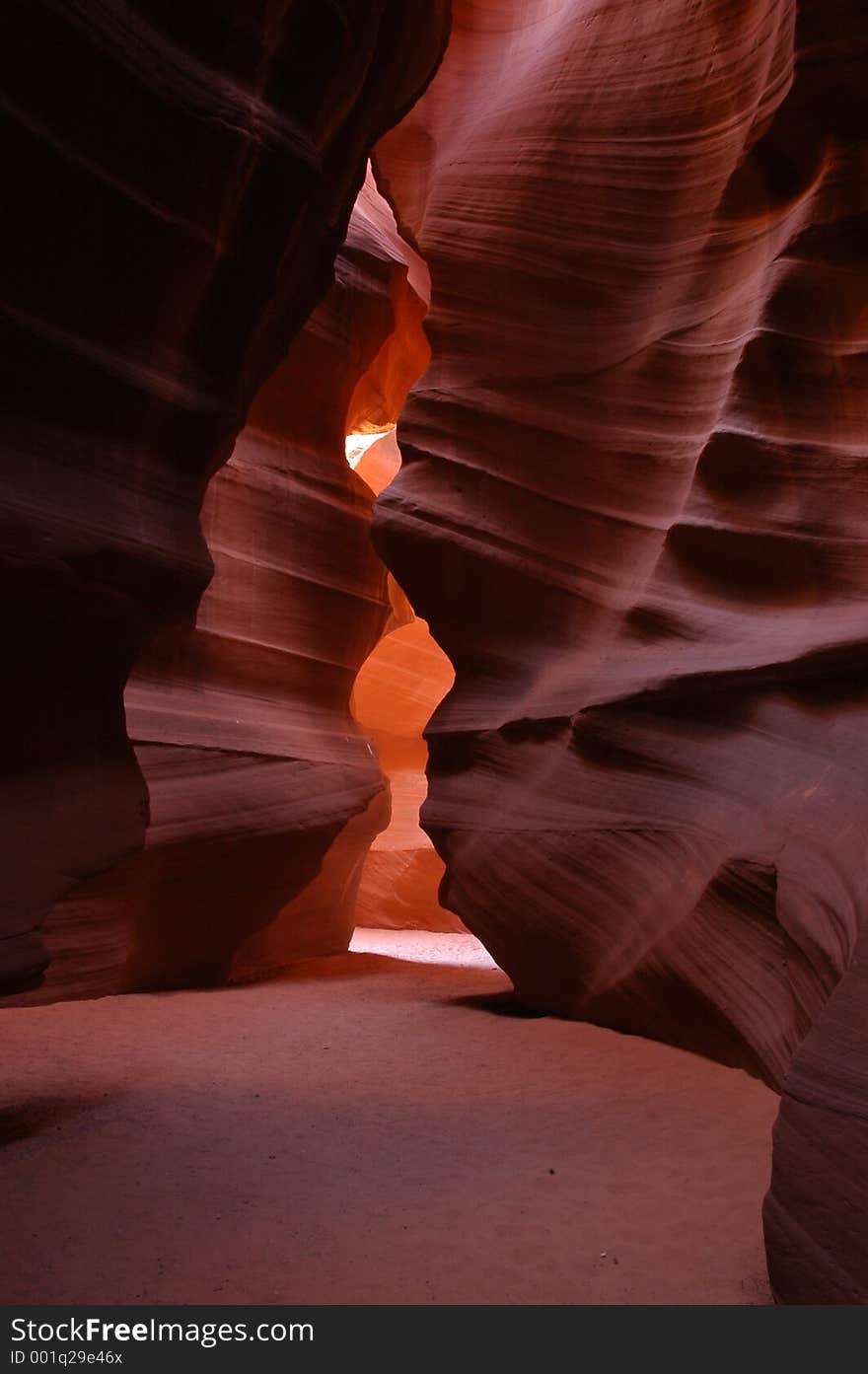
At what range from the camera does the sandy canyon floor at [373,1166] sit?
2.46 m

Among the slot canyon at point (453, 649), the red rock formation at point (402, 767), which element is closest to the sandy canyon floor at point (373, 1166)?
the slot canyon at point (453, 649)

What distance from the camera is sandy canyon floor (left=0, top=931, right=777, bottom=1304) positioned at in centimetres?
246

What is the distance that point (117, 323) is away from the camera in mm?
3955

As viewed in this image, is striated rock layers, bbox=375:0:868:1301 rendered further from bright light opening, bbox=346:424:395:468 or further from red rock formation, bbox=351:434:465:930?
bright light opening, bbox=346:424:395:468

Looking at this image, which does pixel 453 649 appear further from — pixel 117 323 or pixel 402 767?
pixel 402 767

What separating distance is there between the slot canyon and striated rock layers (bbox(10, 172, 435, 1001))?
0.14 ft

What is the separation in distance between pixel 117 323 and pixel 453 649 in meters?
3.67

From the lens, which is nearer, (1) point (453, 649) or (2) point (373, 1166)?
(2) point (373, 1166)

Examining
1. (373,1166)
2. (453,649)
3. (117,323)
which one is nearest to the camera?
(373,1166)

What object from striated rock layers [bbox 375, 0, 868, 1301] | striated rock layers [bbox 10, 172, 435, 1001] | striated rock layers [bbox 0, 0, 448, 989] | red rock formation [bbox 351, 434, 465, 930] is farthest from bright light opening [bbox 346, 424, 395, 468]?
striated rock layers [bbox 0, 0, 448, 989]

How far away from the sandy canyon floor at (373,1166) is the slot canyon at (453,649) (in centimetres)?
2

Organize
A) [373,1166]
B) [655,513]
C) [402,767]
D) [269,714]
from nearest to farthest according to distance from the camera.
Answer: [373,1166] → [655,513] → [269,714] → [402,767]

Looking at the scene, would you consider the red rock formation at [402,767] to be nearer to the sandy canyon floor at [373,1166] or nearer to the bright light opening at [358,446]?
the bright light opening at [358,446]

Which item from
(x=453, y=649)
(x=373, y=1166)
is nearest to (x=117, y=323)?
(x=373, y=1166)
